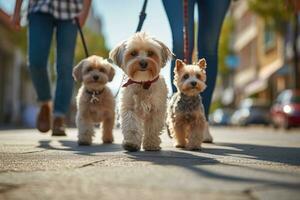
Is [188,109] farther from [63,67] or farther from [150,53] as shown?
[63,67]

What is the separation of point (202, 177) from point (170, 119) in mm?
2954

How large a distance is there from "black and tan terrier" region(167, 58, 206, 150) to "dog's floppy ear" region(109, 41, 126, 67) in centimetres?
59

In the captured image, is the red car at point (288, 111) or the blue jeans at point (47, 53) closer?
the blue jeans at point (47, 53)

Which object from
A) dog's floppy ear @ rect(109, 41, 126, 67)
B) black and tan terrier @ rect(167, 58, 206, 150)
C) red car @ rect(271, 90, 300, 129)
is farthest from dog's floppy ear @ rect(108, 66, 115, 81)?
red car @ rect(271, 90, 300, 129)

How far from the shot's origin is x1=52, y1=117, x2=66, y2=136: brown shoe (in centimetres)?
873

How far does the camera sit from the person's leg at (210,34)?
7.33m

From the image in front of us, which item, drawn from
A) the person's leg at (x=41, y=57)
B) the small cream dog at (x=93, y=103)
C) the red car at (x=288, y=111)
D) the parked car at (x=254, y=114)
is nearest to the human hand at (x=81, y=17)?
the person's leg at (x=41, y=57)

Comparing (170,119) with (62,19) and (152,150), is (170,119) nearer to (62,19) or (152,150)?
(152,150)

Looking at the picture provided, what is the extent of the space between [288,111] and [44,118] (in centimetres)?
1590

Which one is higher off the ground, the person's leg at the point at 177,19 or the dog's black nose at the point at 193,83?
the person's leg at the point at 177,19

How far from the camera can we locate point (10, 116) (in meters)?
46.0

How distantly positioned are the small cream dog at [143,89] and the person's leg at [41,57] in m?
2.54

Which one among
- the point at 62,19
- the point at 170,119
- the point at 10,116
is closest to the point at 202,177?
the point at 170,119

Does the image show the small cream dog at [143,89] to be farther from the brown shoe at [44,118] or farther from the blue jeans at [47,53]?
the brown shoe at [44,118]
